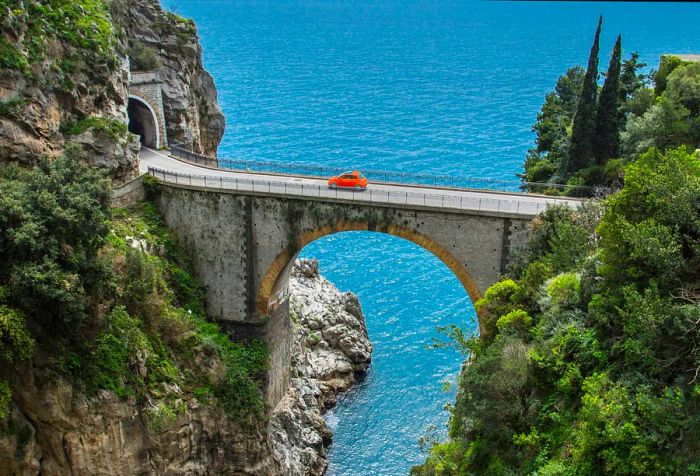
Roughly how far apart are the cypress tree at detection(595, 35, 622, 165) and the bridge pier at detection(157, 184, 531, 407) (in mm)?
15996

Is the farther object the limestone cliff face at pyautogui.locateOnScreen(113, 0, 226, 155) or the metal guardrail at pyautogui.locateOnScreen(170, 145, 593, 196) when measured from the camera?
the limestone cliff face at pyautogui.locateOnScreen(113, 0, 226, 155)

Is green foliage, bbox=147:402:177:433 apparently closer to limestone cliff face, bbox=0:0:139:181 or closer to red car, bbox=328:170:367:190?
limestone cliff face, bbox=0:0:139:181

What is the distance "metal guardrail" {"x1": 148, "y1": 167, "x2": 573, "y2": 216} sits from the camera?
3972cm

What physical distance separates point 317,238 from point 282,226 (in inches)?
88.0

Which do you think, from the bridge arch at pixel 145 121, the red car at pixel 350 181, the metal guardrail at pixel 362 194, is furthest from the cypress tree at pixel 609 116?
the bridge arch at pixel 145 121

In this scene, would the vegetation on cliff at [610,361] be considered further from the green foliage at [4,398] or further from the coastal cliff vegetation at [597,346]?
the green foliage at [4,398]

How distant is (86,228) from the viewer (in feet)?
111

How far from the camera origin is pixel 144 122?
182 feet

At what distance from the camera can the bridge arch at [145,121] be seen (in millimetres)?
54562

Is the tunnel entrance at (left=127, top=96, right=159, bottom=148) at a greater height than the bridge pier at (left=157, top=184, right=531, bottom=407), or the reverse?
the tunnel entrance at (left=127, top=96, right=159, bottom=148)

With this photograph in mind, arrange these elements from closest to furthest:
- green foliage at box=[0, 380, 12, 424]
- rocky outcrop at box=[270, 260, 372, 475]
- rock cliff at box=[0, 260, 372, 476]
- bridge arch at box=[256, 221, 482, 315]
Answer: green foliage at box=[0, 380, 12, 424] → rock cliff at box=[0, 260, 372, 476] → bridge arch at box=[256, 221, 482, 315] → rocky outcrop at box=[270, 260, 372, 475]

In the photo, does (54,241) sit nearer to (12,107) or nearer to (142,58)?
(12,107)

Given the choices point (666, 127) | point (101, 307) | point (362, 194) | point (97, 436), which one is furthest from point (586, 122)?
point (97, 436)

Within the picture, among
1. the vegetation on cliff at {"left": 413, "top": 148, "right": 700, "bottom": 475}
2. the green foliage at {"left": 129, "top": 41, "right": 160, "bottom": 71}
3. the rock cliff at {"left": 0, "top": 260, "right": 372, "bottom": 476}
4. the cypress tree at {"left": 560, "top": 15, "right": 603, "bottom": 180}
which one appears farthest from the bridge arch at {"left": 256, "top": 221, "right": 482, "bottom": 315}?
the green foliage at {"left": 129, "top": 41, "right": 160, "bottom": 71}
